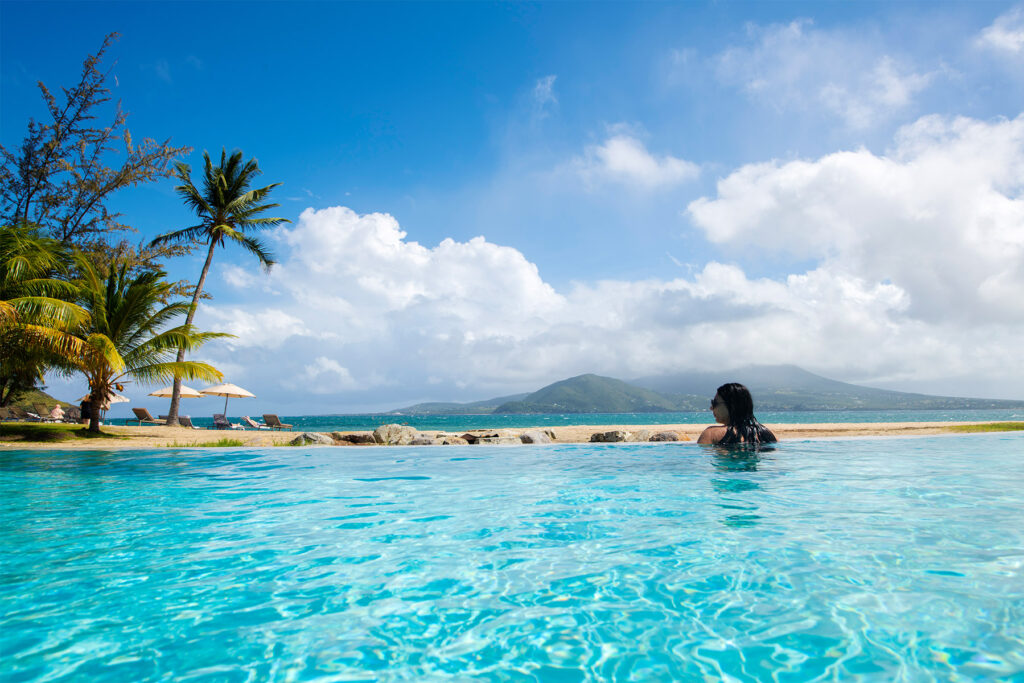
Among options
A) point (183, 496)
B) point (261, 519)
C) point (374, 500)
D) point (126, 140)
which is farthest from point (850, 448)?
point (126, 140)

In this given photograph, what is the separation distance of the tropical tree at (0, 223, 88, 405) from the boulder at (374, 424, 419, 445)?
9.63m

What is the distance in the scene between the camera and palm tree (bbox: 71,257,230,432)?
17703 millimetres

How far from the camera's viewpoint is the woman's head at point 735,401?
10312 mm

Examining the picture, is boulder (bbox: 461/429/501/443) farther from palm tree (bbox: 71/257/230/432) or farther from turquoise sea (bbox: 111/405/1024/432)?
turquoise sea (bbox: 111/405/1024/432)

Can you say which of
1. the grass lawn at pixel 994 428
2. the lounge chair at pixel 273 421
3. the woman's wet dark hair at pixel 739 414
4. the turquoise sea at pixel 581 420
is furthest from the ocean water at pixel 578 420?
the woman's wet dark hair at pixel 739 414

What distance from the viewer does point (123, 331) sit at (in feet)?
61.5

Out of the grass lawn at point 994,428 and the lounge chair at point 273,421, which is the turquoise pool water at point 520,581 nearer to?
the grass lawn at point 994,428

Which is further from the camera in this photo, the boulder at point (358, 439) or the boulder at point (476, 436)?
the boulder at point (358, 439)

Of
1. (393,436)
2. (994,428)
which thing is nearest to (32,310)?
(393,436)

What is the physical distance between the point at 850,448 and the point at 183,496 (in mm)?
14789

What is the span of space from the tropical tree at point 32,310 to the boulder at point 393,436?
9.63m

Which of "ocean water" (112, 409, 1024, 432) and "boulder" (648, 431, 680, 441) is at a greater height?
"boulder" (648, 431, 680, 441)

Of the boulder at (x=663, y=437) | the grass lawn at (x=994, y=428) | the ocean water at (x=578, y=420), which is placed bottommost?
the ocean water at (x=578, y=420)

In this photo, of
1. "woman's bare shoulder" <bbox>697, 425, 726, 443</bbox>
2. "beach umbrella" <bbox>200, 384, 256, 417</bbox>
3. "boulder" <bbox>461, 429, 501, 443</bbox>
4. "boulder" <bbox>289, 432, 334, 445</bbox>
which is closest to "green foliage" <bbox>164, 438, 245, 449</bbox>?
"boulder" <bbox>289, 432, 334, 445</bbox>
